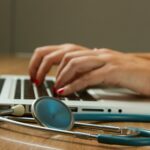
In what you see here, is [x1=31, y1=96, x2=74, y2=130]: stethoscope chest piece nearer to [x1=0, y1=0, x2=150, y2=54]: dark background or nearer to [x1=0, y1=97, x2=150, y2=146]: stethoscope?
[x1=0, y1=97, x2=150, y2=146]: stethoscope

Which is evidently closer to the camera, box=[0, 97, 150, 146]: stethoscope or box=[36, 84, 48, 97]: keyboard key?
box=[0, 97, 150, 146]: stethoscope

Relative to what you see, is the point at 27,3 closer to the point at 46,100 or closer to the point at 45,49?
the point at 45,49

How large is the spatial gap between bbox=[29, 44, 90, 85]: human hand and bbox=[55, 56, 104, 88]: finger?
190mm

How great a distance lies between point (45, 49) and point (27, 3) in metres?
1.80

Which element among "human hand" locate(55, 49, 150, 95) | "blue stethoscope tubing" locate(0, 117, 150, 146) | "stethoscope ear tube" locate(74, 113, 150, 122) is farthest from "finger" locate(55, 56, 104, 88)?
"blue stethoscope tubing" locate(0, 117, 150, 146)

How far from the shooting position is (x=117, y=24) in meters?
2.77

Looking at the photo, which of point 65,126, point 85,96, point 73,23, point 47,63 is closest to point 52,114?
point 65,126

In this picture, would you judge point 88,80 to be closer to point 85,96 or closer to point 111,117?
point 85,96

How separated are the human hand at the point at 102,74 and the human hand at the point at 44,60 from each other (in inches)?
7.4

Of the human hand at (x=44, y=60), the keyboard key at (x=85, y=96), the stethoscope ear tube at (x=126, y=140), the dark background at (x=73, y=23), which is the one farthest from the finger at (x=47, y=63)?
the dark background at (x=73, y=23)

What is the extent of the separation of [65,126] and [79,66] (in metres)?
0.25

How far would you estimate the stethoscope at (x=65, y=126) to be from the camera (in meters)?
0.38

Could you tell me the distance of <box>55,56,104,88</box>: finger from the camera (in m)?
0.69

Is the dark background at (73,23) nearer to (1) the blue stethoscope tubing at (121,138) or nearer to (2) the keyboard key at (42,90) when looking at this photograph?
(2) the keyboard key at (42,90)
